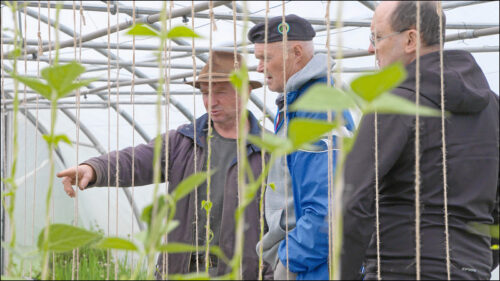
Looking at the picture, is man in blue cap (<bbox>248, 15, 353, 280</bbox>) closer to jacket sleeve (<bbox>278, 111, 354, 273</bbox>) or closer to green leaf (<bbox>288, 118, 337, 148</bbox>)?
jacket sleeve (<bbox>278, 111, 354, 273</bbox>)

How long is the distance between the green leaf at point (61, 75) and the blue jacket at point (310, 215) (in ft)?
3.98

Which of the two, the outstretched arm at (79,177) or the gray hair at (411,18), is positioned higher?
the gray hair at (411,18)

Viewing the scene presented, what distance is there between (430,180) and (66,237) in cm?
92

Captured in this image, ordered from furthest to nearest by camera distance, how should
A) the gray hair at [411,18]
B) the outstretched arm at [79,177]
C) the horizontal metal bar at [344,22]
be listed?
1. the horizontal metal bar at [344,22]
2. the outstretched arm at [79,177]
3. the gray hair at [411,18]

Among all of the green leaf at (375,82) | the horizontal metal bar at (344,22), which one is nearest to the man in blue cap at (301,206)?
the green leaf at (375,82)

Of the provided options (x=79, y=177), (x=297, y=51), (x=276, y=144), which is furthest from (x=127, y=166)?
(x=276, y=144)

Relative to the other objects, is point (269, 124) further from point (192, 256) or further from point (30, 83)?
point (30, 83)

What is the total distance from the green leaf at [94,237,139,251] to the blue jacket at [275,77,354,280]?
1190 millimetres

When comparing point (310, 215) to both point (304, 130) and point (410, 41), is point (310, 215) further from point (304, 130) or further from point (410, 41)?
point (304, 130)

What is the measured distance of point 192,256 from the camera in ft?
7.80

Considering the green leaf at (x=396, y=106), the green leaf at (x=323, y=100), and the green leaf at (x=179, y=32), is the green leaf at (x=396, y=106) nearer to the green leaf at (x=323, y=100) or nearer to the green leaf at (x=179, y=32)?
the green leaf at (x=323, y=100)

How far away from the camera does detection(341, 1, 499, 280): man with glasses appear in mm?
1242

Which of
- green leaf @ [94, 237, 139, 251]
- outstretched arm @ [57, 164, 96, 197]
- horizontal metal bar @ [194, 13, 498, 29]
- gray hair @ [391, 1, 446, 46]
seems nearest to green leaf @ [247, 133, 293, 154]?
green leaf @ [94, 237, 139, 251]

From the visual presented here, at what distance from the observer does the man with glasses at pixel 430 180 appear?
1.24 meters
